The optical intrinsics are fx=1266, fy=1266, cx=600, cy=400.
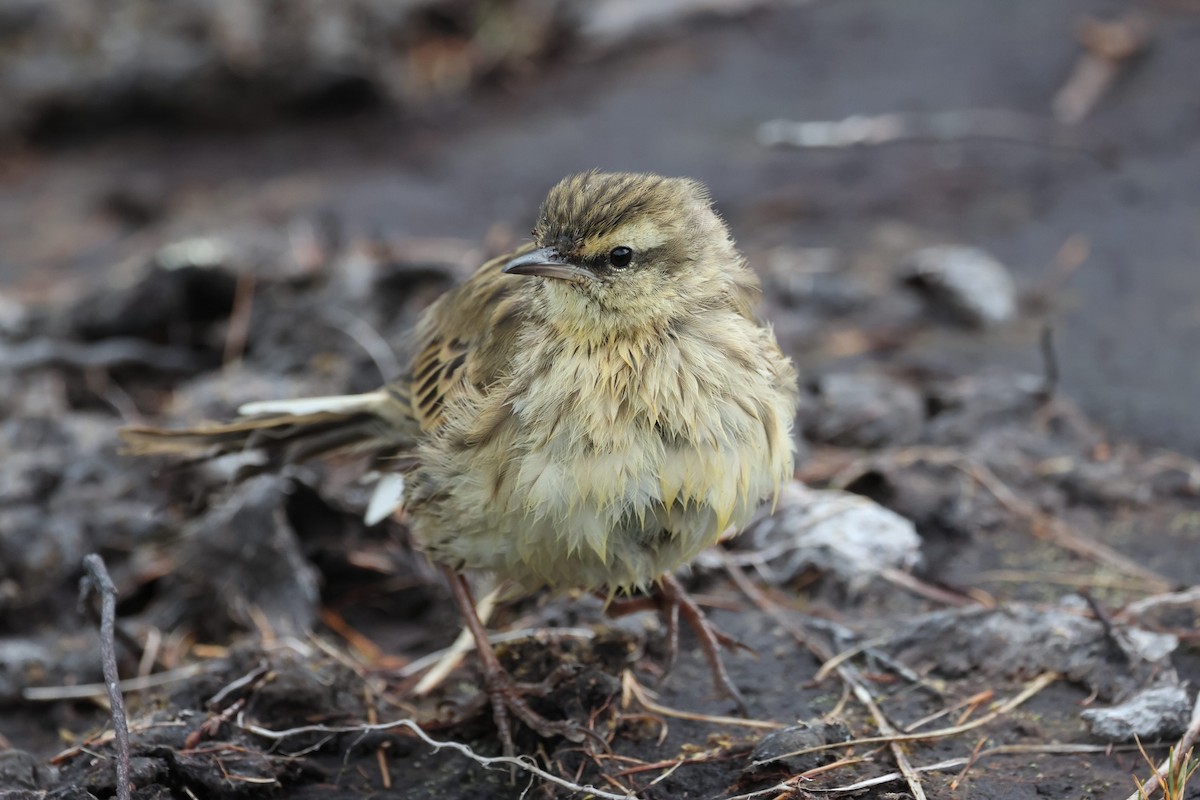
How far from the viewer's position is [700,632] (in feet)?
14.3

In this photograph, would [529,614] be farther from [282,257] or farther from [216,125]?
[216,125]

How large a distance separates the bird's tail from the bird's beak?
3.26ft

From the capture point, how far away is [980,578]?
485 cm

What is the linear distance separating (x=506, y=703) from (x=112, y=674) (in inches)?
48.7

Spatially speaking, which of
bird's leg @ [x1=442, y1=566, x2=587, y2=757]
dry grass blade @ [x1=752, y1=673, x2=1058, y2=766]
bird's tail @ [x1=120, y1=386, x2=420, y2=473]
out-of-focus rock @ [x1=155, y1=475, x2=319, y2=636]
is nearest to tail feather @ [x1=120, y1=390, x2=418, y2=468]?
bird's tail @ [x1=120, y1=386, x2=420, y2=473]

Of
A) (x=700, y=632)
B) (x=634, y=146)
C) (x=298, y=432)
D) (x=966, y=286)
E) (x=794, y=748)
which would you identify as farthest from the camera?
(x=634, y=146)

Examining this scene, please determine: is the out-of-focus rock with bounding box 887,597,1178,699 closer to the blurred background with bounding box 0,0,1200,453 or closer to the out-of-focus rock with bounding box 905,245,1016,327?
the blurred background with bounding box 0,0,1200,453

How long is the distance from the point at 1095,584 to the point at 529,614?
7.05ft

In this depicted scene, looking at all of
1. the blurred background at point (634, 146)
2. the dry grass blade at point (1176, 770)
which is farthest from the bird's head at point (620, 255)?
the blurred background at point (634, 146)

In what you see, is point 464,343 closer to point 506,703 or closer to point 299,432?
point 299,432

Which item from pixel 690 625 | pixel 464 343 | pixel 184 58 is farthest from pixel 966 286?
pixel 184 58

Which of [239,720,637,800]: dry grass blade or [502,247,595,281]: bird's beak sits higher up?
[502,247,595,281]: bird's beak

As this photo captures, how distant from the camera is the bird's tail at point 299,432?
476cm

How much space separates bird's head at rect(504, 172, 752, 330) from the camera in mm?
3926
